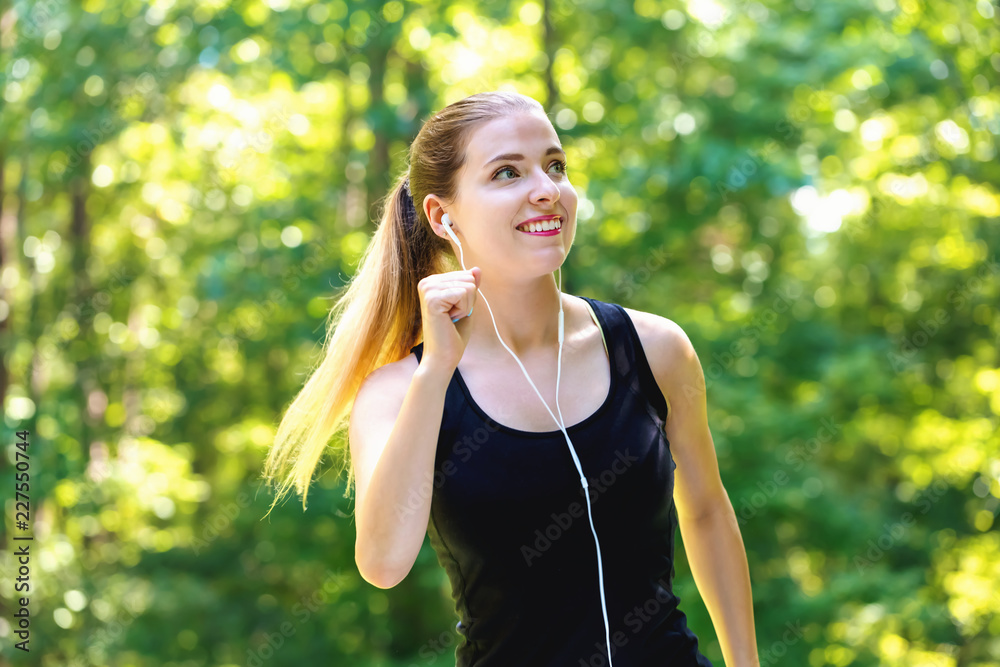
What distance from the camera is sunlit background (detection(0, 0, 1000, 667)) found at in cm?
555

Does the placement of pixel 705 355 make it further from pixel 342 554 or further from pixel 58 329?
pixel 58 329

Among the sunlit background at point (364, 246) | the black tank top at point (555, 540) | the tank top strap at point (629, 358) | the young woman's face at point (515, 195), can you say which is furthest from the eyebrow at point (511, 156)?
the sunlit background at point (364, 246)

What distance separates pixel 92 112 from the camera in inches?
219

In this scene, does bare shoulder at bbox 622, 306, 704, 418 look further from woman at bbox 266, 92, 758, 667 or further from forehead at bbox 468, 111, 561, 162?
forehead at bbox 468, 111, 561, 162

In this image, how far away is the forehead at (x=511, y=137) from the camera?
158 centimetres

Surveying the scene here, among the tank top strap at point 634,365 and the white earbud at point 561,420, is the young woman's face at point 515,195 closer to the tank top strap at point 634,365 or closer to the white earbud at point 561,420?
the white earbud at point 561,420

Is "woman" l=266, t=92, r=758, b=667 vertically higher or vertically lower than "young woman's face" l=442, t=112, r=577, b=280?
lower

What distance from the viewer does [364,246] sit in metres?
5.95

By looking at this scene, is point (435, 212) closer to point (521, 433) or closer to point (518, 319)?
point (518, 319)

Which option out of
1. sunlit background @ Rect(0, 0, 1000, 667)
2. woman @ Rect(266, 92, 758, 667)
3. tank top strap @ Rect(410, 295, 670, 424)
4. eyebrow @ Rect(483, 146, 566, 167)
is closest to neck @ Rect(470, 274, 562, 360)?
woman @ Rect(266, 92, 758, 667)

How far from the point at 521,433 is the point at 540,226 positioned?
0.36 metres

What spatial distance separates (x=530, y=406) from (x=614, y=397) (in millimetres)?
151

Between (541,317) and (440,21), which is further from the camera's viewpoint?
(440,21)

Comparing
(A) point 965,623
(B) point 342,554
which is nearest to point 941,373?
(A) point 965,623
